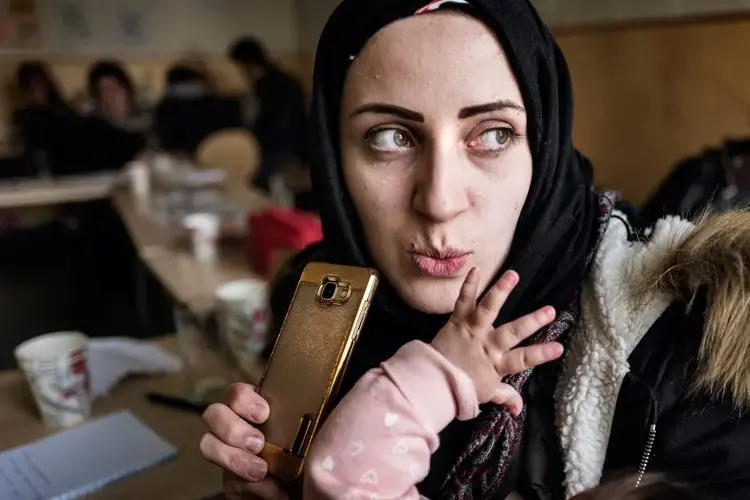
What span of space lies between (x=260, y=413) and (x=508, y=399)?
0.80 ft

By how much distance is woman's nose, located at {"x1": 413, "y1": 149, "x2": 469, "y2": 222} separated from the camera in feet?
2.04

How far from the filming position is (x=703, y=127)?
8.65 ft

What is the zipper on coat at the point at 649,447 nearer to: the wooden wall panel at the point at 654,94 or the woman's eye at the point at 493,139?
the woman's eye at the point at 493,139

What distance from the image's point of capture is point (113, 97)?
4.68 metres

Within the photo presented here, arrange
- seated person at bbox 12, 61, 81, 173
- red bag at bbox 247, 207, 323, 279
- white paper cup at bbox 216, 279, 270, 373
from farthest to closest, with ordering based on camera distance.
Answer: seated person at bbox 12, 61, 81, 173, red bag at bbox 247, 207, 323, 279, white paper cup at bbox 216, 279, 270, 373

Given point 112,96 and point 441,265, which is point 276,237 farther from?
point 112,96

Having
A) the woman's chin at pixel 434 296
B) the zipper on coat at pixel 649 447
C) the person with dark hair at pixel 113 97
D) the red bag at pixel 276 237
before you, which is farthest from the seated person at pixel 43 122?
the zipper on coat at pixel 649 447

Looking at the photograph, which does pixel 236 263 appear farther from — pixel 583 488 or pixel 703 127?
pixel 703 127

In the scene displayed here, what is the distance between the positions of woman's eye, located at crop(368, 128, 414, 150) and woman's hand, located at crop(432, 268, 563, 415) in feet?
0.62

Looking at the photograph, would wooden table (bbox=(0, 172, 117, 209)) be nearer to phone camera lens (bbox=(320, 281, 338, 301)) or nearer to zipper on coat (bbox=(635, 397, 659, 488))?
phone camera lens (bbox=(320, 281, 338, 301))

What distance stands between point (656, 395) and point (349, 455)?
0.27 m

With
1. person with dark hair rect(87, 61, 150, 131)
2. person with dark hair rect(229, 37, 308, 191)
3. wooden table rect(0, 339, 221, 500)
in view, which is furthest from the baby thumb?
person with dark hair rect(87, 61, 150, 131)

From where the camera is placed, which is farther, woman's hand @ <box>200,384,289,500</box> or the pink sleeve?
woman's hand @ <box>200,384,289,500</box>

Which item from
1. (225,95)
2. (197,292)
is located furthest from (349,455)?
(225,95)
